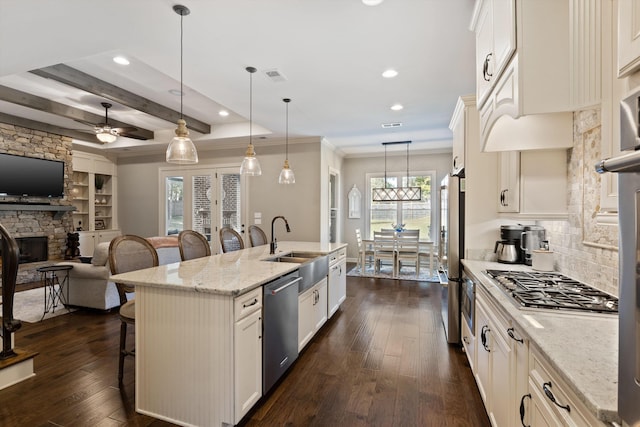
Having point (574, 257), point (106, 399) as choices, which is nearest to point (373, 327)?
point (574, 257)

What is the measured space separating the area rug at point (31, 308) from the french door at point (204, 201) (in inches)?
101

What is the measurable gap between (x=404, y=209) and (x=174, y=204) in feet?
17.5

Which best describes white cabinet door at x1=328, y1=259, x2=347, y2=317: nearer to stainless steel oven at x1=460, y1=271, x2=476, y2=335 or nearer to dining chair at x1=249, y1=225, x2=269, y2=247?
dining chair at x1=249, y1=225, x2=269, y2=247

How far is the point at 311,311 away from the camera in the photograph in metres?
3.02

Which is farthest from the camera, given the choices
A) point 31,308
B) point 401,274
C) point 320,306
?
point 401,274

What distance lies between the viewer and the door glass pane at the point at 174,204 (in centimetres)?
670

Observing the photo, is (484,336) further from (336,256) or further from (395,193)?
(395,193)

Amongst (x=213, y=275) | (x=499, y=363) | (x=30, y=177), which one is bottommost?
(x=499, y=363)

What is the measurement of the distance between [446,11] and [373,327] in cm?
306

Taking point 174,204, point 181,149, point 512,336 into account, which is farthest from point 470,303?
point 174,204

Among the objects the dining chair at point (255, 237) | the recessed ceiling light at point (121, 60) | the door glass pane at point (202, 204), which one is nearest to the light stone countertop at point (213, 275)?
the dining chair at point (255, 237)

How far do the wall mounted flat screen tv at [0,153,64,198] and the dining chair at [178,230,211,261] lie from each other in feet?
14.0

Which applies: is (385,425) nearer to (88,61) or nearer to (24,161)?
(88,61)

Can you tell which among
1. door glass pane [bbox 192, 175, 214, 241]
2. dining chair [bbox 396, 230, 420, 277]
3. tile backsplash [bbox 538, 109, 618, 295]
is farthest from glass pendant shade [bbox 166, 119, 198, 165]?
dining chair [bbox 396, 230, 420, 277]
